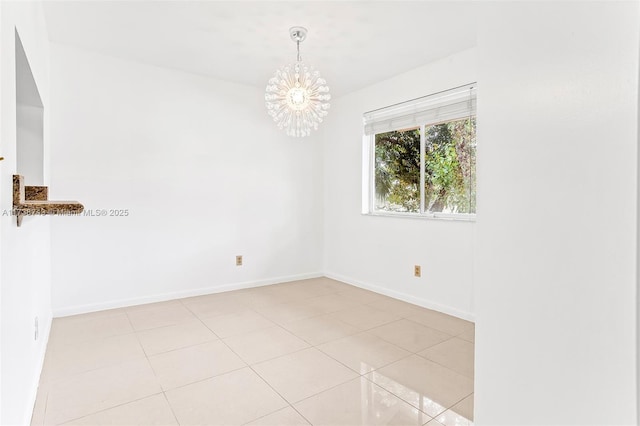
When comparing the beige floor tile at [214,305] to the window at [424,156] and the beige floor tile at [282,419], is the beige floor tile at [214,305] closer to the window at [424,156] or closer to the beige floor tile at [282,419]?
the beige floor tile at [282,419]

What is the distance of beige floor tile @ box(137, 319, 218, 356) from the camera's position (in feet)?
7.93

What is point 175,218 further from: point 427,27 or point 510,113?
point 510,113

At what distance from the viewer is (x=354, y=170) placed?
162 inches

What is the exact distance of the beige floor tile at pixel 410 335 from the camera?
8.13ft

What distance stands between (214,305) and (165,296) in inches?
21.7

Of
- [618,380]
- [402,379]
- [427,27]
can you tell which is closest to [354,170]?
[427,27]

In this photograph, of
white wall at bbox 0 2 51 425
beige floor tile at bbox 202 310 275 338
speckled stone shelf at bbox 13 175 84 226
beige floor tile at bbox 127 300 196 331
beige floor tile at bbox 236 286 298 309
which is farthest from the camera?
Answer: beige floor tile at bbox 236 286 298 309

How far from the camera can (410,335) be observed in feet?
8.69

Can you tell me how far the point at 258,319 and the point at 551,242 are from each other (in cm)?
254

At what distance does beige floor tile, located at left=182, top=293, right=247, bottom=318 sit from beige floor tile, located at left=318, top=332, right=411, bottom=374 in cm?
118

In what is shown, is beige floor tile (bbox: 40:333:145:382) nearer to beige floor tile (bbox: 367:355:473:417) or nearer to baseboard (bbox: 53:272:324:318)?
baseboard (bbox: 53:272:324:318)

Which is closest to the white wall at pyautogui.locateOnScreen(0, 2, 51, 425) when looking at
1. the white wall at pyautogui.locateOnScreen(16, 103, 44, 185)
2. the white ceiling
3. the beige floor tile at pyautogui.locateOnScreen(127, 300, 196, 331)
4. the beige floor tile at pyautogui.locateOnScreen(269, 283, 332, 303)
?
the white wall at pyautogui.locateOnScreen(16, 103, 44, 185)

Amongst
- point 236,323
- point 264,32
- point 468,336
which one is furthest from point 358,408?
point 264,32

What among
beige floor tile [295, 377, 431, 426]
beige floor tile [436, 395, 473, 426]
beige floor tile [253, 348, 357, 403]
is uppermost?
beige floor tile [253, 348, 357, 403]
